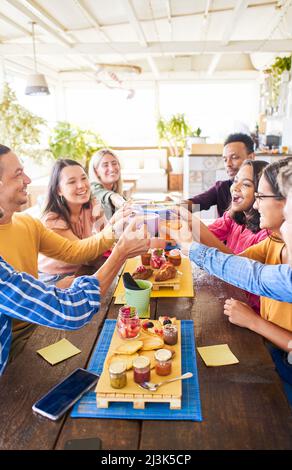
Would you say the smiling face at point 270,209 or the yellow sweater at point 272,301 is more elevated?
the smiling face at point 270,209

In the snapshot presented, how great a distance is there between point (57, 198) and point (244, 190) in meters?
1.09

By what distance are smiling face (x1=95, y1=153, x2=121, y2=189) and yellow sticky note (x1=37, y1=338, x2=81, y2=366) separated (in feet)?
6.10

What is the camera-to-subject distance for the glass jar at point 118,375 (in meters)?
0.89

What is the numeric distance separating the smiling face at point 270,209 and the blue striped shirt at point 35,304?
0.77 m

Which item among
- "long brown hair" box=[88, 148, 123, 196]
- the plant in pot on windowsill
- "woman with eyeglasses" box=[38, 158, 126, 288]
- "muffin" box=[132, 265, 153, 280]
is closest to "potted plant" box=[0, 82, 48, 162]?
"long brown hair" box=[88, 148, 123, 196]

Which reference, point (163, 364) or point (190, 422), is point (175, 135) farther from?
point (190, 422)

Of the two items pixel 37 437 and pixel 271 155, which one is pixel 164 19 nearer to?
pixel 271 155

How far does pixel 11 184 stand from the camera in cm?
150

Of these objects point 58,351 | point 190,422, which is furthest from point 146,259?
point 190,422

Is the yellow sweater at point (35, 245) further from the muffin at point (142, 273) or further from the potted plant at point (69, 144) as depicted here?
the potted plant at point (69, 144)

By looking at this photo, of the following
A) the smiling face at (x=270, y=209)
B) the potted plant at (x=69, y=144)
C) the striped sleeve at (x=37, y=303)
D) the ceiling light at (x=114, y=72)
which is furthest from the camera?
the ceiling light at (x=114, y=72)

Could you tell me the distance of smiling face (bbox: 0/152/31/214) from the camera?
1.47 metres

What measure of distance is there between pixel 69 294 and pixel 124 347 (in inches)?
8.6

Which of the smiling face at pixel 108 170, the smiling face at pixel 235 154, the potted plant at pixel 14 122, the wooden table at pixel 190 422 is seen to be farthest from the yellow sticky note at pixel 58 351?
the potted plant at pixel 14 122
